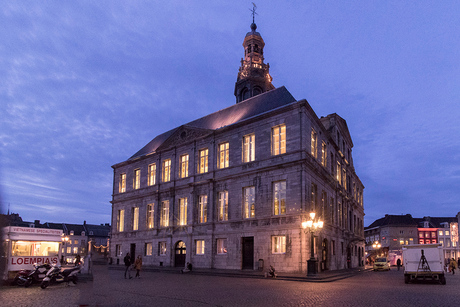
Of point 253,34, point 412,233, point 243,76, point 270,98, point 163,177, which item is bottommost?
point 412,233

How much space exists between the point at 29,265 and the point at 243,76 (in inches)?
1474

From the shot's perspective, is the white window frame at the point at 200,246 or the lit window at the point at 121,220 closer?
the white window frame at the point at 200,246

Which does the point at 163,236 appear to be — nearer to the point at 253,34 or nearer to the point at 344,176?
the point at 344,176

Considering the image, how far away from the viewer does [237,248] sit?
32.7 metres

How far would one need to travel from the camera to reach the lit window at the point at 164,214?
4106cm

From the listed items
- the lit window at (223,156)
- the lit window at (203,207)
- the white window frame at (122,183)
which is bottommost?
the lit window at (203,207)

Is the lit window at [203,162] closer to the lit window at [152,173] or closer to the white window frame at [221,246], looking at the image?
the white window frame at [221,246]

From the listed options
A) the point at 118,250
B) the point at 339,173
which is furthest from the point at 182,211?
the point at 339,173

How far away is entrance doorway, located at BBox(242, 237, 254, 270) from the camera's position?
3175 centimetres

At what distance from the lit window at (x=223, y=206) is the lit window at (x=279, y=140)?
668 cm

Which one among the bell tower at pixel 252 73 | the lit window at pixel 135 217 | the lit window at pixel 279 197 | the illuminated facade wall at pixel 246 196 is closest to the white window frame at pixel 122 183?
the illuminated facade wall at pixel 246 196

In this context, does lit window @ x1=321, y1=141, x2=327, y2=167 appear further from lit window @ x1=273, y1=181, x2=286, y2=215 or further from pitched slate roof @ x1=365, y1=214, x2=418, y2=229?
pitched slate roof @ x1=365, y1=214, x2=418, y2=229

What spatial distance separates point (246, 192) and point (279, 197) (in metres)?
3.68

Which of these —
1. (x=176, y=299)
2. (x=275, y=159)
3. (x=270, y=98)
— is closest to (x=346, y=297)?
(x=176, y=299)
